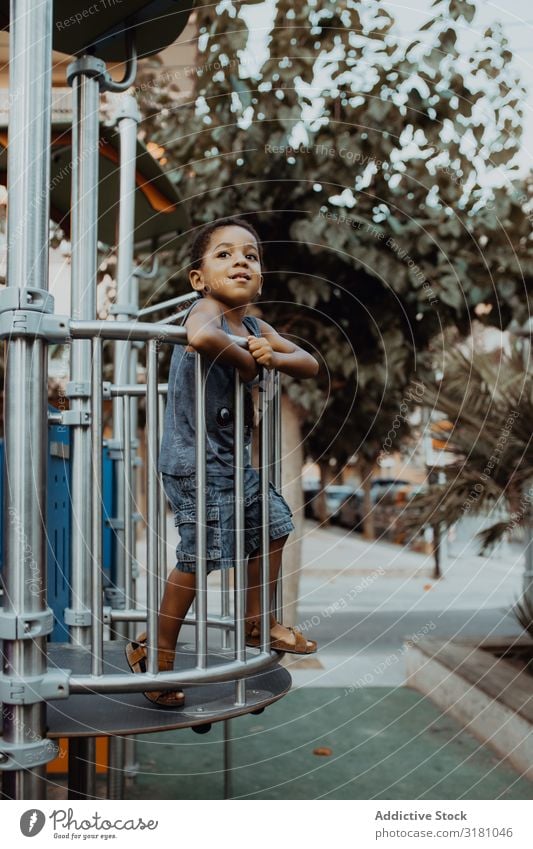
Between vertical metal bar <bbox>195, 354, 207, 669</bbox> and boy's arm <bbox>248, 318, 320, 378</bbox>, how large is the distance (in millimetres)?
127

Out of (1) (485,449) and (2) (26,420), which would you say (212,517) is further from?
(1) (485,449)

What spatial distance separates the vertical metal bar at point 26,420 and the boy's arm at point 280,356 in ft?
1.48

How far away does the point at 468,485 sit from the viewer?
462 cm

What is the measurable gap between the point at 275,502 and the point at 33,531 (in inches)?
23.5

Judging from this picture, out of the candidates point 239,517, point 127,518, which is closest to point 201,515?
point 239,517

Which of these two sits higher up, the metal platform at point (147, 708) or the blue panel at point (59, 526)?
the blue panel at point (59, 526)

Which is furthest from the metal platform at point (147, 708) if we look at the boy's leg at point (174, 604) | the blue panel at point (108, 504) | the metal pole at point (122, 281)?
the blue panel at point (108, 504)

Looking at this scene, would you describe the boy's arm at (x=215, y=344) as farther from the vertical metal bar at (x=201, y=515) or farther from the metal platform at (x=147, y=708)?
the metal platform at (x=147, y=708)

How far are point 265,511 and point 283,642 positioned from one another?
1.17ft

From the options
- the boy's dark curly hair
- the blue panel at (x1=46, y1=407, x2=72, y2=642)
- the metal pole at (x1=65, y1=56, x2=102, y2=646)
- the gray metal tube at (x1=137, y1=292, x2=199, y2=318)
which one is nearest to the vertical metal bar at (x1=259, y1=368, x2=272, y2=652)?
the boy's dark curly hair

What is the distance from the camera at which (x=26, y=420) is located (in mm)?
1746

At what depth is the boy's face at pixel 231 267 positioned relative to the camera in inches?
79.2

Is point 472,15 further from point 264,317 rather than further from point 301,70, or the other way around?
point 264,317

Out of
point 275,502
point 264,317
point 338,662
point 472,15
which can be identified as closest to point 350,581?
point 338,662
